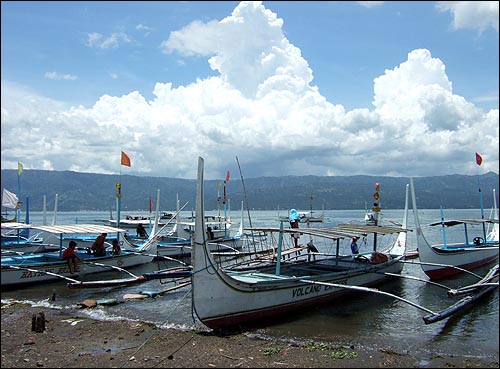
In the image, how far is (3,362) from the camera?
9.73 meters

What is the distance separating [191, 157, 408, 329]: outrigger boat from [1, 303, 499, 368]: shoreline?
2.77 ft

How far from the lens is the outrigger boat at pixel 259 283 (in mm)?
12125

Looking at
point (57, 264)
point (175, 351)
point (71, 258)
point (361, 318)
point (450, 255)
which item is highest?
point (71, 258)

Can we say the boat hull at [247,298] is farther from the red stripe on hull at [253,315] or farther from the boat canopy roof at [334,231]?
the boat canopy roof at [334,231]

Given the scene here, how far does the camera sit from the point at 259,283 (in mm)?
13539

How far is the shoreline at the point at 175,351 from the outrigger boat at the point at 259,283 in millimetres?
843

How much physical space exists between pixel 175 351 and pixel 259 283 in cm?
368

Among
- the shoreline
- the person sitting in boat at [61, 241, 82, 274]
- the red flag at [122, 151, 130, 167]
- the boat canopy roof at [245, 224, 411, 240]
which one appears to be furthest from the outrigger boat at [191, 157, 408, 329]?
the red flag at [122, 151, 130, 167]

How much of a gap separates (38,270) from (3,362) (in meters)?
10.8

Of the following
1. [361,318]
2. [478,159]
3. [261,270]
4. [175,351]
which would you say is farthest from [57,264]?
[478,159]

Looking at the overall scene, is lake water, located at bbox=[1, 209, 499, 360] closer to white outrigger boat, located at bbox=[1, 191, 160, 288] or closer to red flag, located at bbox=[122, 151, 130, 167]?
white outrigger boat, located at bbox=[1, 191, 160, 288]

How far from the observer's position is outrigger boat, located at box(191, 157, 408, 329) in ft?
39.8

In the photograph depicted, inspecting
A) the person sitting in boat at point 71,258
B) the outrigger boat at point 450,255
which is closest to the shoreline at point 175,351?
the person sitting in boat at point 71,258

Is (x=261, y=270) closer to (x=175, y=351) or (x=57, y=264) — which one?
(x=175, y=351)
